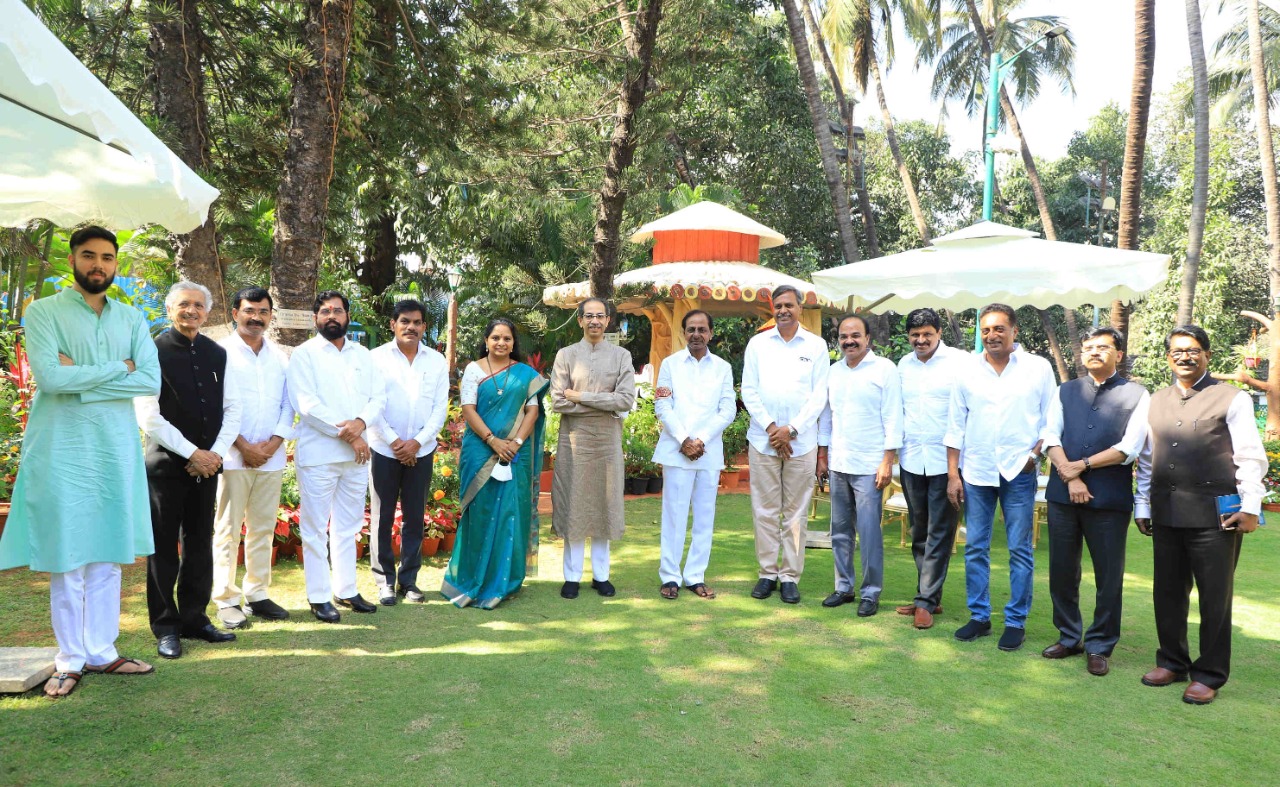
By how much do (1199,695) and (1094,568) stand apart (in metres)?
0.70

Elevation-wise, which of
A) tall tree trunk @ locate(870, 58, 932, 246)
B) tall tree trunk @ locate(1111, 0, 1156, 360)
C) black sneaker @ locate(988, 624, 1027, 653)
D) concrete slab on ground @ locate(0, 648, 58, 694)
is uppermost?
tall tree trunk @ locate(870, 58, 932, 246)

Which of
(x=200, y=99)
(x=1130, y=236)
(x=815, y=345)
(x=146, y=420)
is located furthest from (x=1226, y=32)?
(x=146, y=420)

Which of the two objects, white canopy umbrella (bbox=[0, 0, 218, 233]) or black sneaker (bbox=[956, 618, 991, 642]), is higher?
white canopy umbrella (bbox=[0, 0, 218, 233])

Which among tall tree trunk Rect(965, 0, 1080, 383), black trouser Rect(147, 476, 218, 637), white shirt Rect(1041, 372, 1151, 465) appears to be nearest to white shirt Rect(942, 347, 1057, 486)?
white shirt Rect(1041, 372, 1151, 465)

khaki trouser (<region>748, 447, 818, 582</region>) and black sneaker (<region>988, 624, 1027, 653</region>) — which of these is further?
khaki trouser (<region>748, 447, 818, 582</region>)

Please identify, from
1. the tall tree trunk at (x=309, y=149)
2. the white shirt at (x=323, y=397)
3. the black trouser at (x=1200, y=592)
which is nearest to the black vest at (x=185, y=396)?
the white shirt at (x=323, y=397)

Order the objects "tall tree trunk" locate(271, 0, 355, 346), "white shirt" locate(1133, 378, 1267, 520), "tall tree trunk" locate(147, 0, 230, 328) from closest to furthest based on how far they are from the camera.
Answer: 1. "white shirt" locate(1133, 378, 1267, 520)
2. "tall tree trunk" locate(271, 0, 355, 346)
3. "tall tree trunk" locate(147, 0, 230, 328)

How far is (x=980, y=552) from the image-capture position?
481 centimetres

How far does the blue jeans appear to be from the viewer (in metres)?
4.71

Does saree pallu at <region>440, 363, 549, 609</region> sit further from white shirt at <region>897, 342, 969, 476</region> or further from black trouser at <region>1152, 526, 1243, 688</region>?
black trouser at <region>1152, 526, 1243, 688</region>

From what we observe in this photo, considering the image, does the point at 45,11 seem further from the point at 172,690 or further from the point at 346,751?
the point at 346,751

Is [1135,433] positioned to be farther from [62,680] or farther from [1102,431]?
[62,680]

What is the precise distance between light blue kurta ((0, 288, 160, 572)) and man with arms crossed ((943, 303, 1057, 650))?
13.6ft

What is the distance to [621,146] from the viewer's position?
723 centimetres
